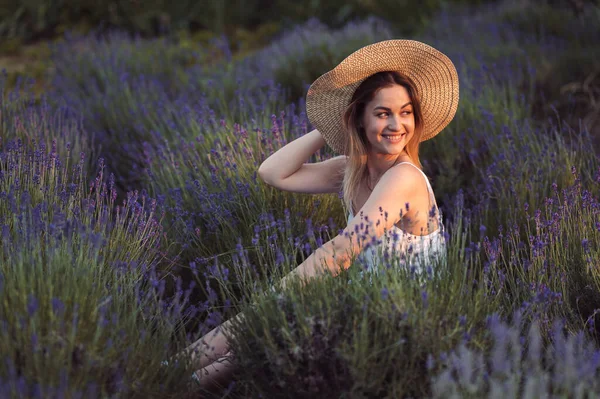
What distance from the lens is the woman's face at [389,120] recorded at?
110 inches

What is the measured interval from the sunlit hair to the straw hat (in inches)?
1.2

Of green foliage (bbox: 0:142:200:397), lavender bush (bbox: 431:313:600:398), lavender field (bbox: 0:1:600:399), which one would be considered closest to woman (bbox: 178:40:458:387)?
lavender field (bbox: 0:1:600:399)

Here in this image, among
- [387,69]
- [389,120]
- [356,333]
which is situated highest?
[387,69]

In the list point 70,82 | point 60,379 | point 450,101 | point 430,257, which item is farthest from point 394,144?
point 70,82

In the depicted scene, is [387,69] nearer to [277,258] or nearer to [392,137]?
[392,137]

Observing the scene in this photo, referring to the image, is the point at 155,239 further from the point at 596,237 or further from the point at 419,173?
the point at 596,237

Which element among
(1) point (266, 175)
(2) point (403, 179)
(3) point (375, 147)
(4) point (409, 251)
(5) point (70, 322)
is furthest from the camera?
(1) point (266, 175)

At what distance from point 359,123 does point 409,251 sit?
0.75 metres

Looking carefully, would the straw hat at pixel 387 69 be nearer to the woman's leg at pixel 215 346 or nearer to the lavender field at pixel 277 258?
the lavender field at pixel 277 258

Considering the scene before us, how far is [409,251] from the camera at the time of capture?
2340 millimetres

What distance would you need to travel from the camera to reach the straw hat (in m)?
2.79

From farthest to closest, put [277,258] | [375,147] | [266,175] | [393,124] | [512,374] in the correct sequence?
[266,175]
[375,147]
[393,124]
[277,258]
[512,374]

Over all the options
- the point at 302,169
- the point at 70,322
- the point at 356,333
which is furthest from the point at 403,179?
the point at 70,322

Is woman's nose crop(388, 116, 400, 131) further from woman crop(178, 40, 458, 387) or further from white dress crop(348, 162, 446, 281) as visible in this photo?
white dress crop(348, 162, 446, 281)
